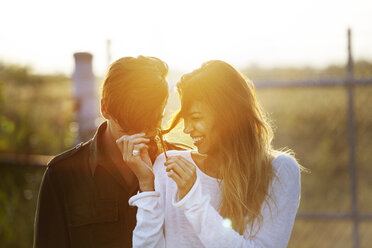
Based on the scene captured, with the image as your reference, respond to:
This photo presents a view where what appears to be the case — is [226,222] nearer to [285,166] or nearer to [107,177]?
[285,166]

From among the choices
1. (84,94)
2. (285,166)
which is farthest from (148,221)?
(84,94)

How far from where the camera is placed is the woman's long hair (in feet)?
7.02

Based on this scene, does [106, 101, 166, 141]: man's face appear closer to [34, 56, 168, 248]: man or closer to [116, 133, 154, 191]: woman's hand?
[34, 56, 168, 248]: man

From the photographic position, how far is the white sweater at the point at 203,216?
6.43 feet

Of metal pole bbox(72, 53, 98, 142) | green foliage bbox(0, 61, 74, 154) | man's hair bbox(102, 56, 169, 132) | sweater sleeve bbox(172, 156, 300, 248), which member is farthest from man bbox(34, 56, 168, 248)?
green foliage bbox(0, 61, 74, 154)

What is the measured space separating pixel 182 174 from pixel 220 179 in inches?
13.4

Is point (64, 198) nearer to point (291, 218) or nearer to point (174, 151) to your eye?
point (174, 151)

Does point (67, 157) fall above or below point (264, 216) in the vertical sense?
above

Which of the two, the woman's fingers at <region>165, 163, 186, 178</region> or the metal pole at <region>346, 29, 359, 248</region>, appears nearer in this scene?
the woman's fingers at <region>165, 163, 186, 178</region>

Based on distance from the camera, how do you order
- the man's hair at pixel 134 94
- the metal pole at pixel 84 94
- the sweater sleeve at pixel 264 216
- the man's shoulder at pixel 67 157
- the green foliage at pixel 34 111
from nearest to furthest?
1. the sweater sleeve at pixel 264 216
2. the man's hair at pixel 134 94
3. the man's shoulder at pixel 67 157
4. the metal pole at pixel 84 94
5. the green foliage at pixel 34 111

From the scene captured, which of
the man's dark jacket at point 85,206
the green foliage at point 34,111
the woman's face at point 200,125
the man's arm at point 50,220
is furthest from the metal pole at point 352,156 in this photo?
the green foliage at point 34,111

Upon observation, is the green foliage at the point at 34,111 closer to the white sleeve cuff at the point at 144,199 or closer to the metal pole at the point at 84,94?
the metal pole at the point at 84,94

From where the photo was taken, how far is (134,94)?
2217 millimetres

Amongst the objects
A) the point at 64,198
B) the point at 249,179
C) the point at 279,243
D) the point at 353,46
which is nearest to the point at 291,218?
the point at 279,243
